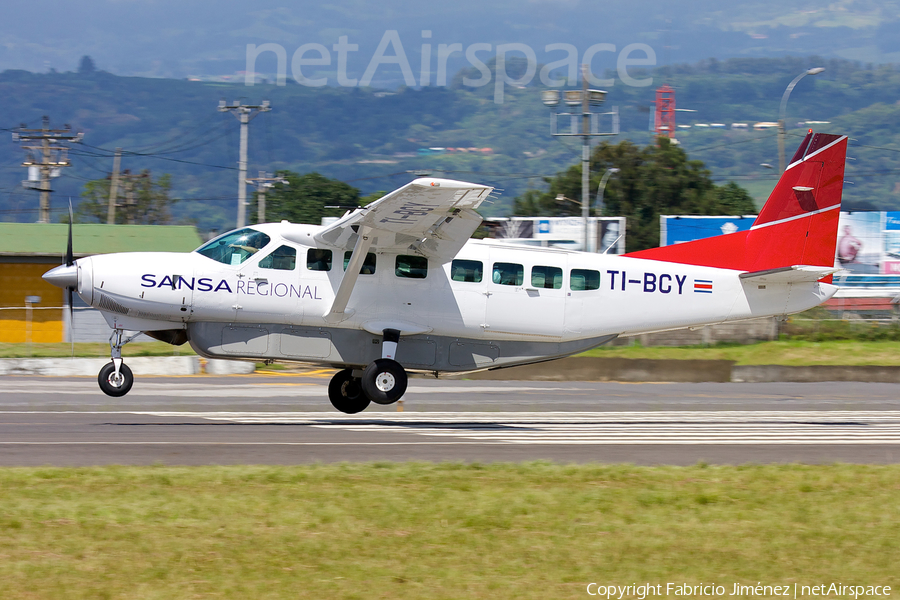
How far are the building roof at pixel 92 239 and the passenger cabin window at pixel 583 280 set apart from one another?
25119 mm

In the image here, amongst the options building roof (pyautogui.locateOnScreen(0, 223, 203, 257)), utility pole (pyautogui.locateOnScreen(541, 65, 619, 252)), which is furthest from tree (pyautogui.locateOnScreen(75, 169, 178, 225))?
utility pole (pyautogui.locateOnScreen(541, 65, 619, 252))

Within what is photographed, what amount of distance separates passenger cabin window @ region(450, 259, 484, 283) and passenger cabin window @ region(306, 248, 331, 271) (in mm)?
2096

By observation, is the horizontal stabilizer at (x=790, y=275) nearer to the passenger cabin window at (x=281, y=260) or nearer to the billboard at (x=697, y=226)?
the passenger cabin window at (x=281, y=260)

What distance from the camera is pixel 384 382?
15.8 m

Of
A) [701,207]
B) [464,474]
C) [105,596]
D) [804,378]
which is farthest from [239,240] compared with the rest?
[701,207]

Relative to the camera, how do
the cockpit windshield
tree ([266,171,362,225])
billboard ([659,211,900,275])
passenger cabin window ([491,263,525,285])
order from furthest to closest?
tree ([266,171,362,225])
billboard ([659,211,900,275])
passenger cabin window ([491,263,525,285])
the cockpit windshield

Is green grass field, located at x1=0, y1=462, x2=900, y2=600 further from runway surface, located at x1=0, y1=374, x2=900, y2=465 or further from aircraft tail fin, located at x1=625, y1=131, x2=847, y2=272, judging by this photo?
aircraft tail fin, located at x1=625, y1=131, x2=847, y2=272

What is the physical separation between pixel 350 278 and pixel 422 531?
28.4 ft

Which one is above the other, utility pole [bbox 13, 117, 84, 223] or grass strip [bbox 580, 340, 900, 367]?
utility pole [bbox 13, 117, 84, 223]

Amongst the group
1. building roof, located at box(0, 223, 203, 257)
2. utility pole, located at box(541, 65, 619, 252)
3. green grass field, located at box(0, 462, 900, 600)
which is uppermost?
utility pole, located at box(541, 65, 619, 252)

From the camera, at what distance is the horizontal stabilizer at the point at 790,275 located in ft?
55.3

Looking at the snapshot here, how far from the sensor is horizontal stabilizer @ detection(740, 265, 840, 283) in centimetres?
1684

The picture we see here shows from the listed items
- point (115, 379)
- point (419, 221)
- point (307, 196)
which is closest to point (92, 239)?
point (115, 379)

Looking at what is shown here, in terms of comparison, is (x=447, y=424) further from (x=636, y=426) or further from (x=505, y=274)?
(x=636, y=426)
